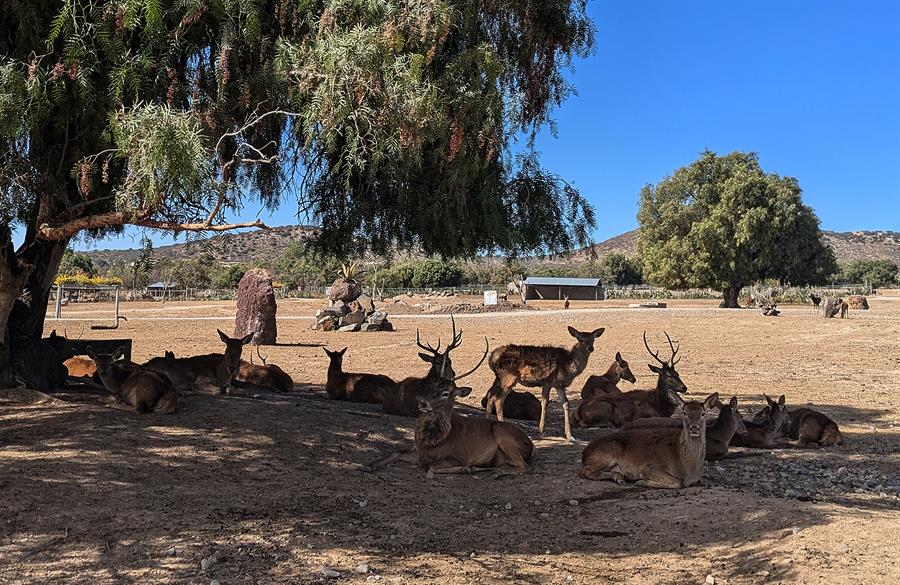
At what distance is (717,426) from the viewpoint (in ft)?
34.0

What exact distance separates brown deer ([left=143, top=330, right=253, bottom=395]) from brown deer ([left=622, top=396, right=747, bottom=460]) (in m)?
6.57

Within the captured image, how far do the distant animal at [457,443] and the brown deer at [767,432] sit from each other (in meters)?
3.45

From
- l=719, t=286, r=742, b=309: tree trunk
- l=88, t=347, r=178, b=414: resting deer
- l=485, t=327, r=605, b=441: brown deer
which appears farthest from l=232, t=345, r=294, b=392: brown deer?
l=719, t=286, r=742, b=309: tree trunk

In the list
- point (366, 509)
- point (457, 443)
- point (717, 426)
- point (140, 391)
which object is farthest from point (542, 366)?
point (140, 391)

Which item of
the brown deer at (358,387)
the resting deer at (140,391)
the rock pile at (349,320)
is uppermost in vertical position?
the rock pile at (349,320)

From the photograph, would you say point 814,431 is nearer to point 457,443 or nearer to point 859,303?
point 457,443

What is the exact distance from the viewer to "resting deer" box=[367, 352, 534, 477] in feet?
29.4

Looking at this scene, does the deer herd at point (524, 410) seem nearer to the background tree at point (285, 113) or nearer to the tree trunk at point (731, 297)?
the background tree at point (285, 113)

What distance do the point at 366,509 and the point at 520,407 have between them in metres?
6.09

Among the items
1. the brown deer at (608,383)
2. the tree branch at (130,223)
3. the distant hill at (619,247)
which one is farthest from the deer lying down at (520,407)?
the distant hill at (619,247)

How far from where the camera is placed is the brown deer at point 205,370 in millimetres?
12688

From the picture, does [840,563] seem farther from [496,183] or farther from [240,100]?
[240,100]

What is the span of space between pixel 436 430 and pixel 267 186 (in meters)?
4.57

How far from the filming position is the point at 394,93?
8.41 metres
